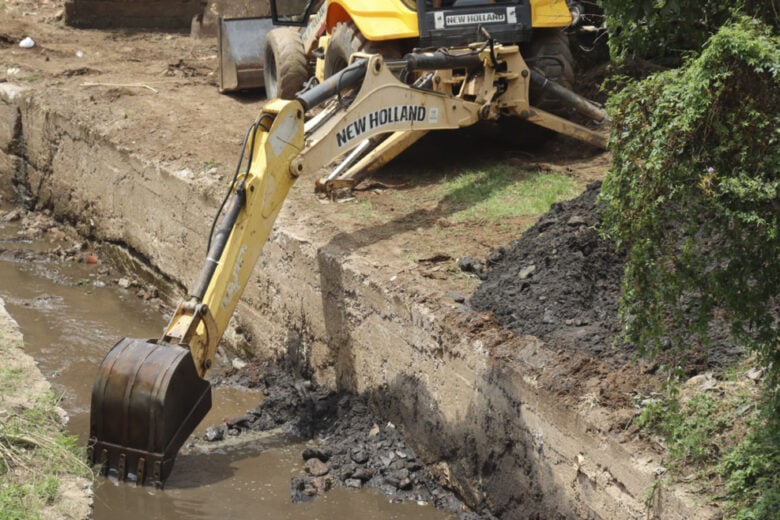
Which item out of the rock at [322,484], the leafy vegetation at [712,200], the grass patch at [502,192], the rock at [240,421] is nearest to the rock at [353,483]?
Answer: the rock at [322,484]

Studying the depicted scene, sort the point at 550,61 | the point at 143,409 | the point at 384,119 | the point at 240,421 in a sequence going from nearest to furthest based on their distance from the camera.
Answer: the point at 143,409 < the point at 240,421 < the point at 384,119 < the point at 550,61

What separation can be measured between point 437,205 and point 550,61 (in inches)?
81.7

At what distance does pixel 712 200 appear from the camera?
4.90 m

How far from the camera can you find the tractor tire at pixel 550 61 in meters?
10.9

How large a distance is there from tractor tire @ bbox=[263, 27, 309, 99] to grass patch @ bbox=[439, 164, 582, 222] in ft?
9.66

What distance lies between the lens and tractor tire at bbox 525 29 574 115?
10.9 m

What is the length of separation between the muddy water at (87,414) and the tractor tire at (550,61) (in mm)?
4033

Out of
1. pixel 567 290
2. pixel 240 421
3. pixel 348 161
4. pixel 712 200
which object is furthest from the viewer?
pixel 348 161

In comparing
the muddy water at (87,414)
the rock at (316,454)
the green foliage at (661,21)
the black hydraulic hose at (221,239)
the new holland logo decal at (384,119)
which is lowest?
the muddy water at (87,414)

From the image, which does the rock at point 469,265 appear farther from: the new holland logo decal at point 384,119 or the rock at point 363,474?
the rock at point 363,474

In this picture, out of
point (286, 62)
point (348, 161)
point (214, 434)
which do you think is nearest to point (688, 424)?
point (214, 434)

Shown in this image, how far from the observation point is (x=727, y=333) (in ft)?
21.4

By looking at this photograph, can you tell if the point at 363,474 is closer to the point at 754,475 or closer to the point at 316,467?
the point at 316,467

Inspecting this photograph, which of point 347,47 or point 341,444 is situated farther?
point 347,47
